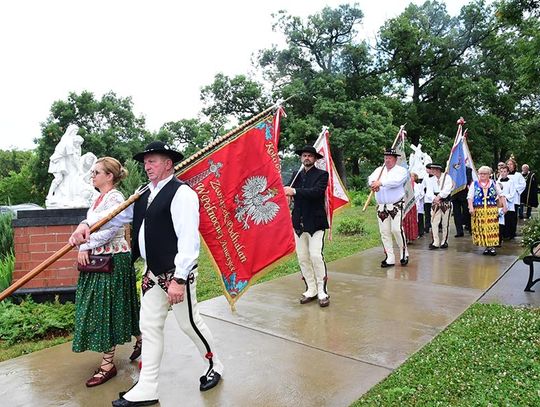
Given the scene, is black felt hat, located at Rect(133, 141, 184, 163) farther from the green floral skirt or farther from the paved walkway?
the paved walkway

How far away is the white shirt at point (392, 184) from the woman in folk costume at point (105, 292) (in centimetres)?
476

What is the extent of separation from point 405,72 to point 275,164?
1216 inches

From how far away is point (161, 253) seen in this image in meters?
3.10

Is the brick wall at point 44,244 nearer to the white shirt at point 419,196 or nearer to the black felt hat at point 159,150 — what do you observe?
the black felt hat at point 159,150

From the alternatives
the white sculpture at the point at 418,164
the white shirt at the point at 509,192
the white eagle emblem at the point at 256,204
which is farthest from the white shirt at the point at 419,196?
the white eagle emblem at the point at 256,204

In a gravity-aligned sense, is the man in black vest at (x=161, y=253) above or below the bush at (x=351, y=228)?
above

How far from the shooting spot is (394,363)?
373 centimetres

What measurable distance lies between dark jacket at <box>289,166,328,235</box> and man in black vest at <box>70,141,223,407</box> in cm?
230

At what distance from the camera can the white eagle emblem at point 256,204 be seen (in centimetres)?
407

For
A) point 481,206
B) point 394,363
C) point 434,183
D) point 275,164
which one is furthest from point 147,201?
point 434,183

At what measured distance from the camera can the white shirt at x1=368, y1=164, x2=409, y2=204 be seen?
7.30m

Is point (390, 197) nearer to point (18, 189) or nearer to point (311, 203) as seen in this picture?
point (311, 203)

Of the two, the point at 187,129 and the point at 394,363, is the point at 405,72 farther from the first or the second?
the point at 394,363

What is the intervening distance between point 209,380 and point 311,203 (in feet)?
8.63
